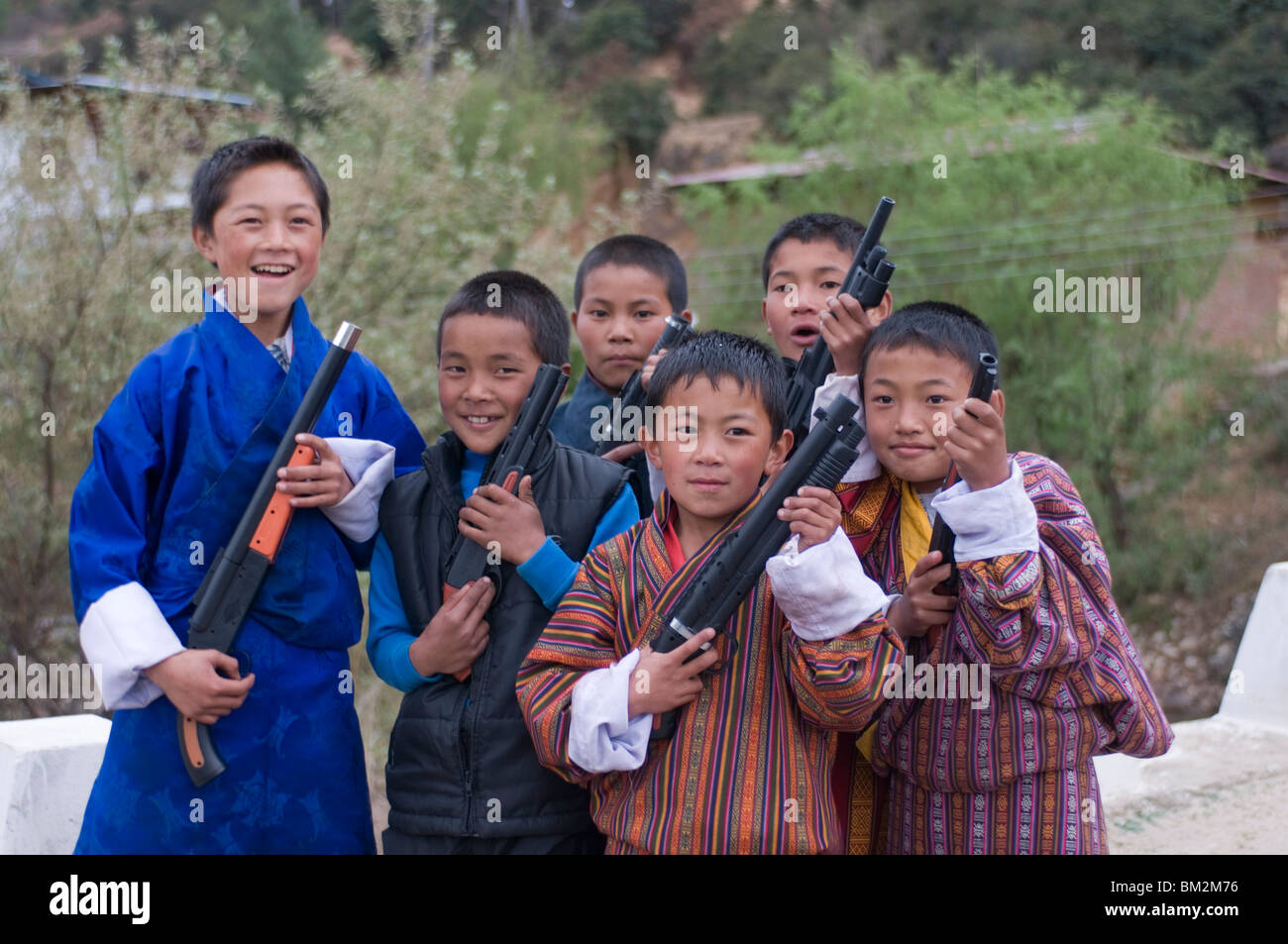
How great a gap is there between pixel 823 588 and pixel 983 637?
0.40 m

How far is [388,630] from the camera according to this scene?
2.77m

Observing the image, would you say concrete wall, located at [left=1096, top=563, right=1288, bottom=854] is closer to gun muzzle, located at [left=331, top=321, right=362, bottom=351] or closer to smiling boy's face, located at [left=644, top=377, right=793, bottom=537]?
smiling boy's face, located at [left=644, top=377, right=793, bottom=537]

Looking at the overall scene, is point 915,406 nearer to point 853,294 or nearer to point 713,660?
point 853,294

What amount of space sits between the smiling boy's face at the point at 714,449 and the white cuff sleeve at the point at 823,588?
0.24 m

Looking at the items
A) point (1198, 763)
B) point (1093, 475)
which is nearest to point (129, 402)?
point (1198, 763)

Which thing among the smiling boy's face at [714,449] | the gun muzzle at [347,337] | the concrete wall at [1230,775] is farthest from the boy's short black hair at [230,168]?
the concrete wall at [1230,775]

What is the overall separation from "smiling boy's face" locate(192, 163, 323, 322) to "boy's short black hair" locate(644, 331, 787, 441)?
0.91 m

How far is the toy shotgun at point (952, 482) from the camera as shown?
7.59 ft

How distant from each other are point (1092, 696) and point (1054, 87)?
1598cm

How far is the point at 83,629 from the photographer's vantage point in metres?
2.58

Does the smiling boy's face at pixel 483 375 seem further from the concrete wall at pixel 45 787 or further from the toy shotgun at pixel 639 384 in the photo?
the concrete wall at pixel 45 787

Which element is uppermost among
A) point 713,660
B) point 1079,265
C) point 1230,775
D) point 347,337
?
point 1079,265

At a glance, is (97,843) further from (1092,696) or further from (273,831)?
(1092,696)

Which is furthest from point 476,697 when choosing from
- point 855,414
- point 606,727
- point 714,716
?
point 855,414
